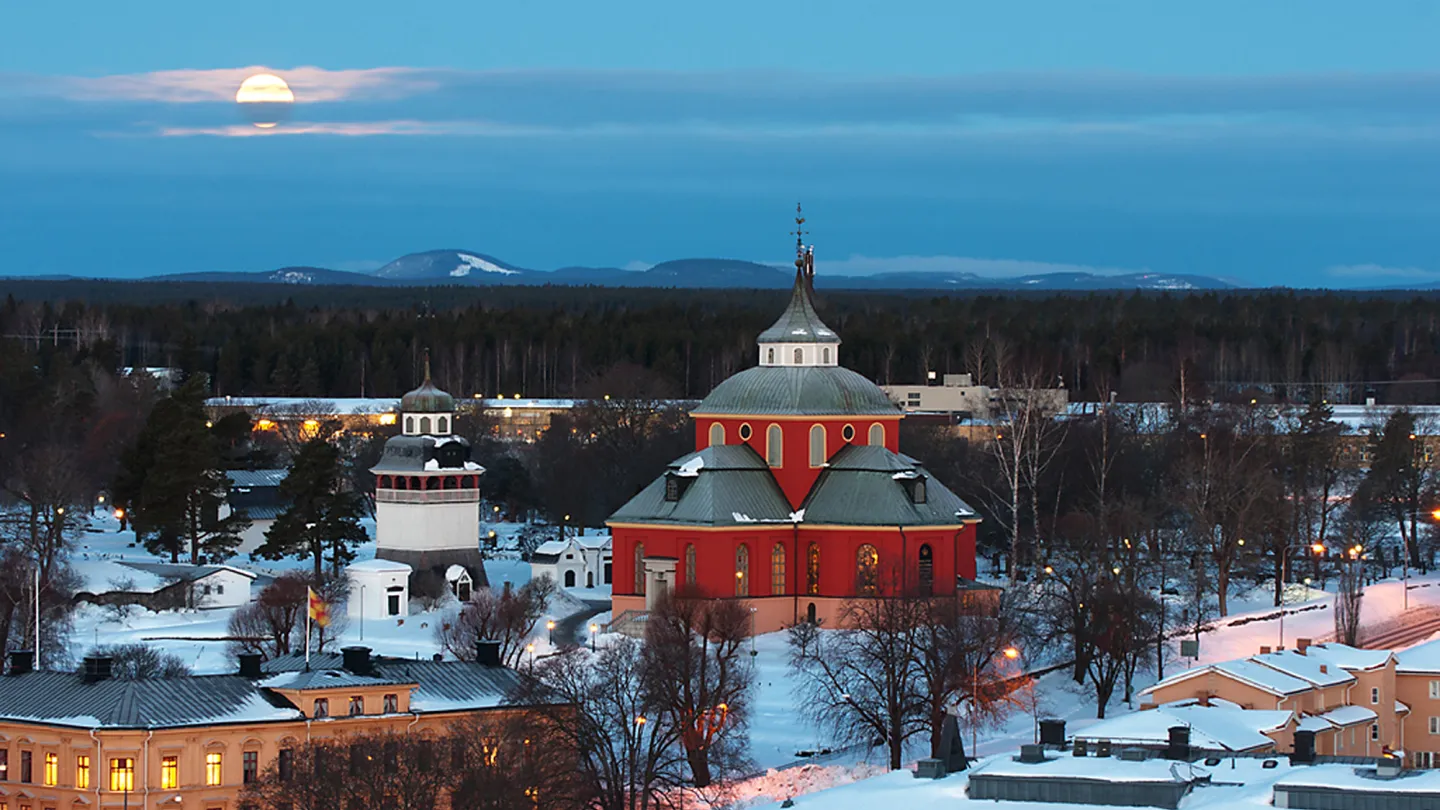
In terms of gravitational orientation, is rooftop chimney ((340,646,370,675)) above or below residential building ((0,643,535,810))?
above

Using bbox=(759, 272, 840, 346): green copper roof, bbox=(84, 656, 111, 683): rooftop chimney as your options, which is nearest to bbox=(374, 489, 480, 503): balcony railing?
bbox=(759, 272, 840, 346): green copper roof

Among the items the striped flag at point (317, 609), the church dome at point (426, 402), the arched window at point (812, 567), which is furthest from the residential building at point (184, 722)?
the church dome at point (426, 402)

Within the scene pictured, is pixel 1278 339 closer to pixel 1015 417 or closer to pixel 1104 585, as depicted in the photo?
pixel 1015 417

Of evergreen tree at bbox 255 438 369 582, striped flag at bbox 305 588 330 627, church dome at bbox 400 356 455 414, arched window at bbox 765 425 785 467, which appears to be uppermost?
church dome at bbox 400 356 455 414

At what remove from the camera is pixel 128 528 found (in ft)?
350

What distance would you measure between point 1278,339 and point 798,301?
94553 millimetres

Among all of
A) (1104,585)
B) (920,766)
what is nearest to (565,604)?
(1104,585)

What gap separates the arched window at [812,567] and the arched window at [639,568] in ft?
14.7

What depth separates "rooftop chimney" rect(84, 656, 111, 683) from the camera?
60844 millimetres

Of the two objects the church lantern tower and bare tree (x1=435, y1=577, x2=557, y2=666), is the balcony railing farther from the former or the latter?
bare tree (x1=435, y1=577, x2=557, y2=666)

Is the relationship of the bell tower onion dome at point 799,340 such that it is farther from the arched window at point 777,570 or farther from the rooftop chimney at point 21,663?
the rooftop chimney at point 21,663

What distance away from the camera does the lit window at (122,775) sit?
57.6 metres

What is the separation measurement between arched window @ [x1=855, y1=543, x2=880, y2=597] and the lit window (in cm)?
2940

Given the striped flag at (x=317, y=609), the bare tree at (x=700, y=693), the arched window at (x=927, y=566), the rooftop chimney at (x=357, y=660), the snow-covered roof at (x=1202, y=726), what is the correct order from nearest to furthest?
the snow-covered roof at (x=1202, y=726) → the rooftop chimney at (x=357, y=660) → the bare tree at (x=700, y=693) → the striped flag at (x=317, y=609) → the arched window at (x=927, y=566)
